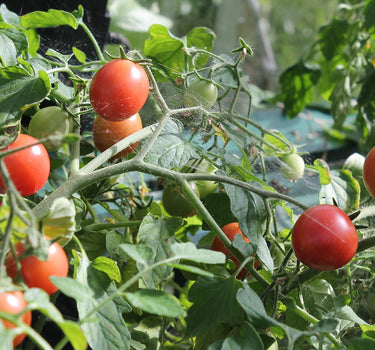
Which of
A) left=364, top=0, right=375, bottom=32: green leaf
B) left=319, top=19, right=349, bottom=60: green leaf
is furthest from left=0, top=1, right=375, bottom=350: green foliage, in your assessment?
left=319, top=19, right=349, bottom=60: green leaf

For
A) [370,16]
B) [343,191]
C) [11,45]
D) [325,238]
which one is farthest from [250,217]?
[370,16]

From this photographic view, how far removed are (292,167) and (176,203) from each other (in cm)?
13

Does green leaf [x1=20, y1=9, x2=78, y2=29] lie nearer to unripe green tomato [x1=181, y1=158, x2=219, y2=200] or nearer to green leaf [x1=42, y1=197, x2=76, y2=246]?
unripe green tomato [x1=181, y1=158, x2=219, y2=200]

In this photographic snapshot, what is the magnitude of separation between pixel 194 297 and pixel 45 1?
510 mm

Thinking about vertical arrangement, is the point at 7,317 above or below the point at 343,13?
above

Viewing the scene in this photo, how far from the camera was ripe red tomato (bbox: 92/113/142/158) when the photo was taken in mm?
504

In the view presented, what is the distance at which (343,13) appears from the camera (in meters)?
1.14

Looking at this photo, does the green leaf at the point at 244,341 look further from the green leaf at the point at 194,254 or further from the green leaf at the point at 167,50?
the green leaf at the point at 167,50

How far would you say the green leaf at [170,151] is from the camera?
1.46ft

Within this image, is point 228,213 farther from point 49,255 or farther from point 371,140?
point 371,140

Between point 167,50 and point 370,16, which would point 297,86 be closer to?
point 370,16

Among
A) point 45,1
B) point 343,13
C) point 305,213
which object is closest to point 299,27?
Result: point 343,13

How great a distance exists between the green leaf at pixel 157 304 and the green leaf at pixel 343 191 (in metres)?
0.30

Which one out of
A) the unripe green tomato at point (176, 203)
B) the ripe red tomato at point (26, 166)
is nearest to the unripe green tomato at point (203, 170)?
the unripe green tomato at point (176, 203)
